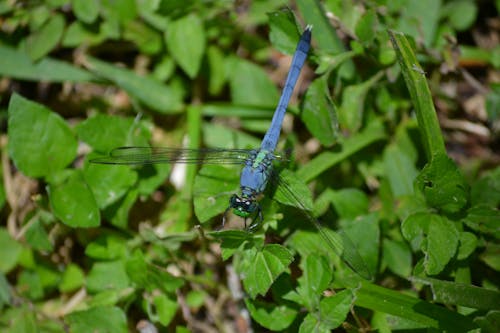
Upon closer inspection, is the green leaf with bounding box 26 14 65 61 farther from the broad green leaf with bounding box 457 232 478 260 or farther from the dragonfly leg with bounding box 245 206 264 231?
the broad green leaf with bounding box 457 232 478 260

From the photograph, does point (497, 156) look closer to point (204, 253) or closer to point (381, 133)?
point (381, 133)

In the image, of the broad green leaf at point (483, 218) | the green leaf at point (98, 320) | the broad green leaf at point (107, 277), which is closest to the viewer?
the broad green leaf at point (483, 218)

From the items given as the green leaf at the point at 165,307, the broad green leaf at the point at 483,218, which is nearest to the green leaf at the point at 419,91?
the broad green leaf at the point at 483,218

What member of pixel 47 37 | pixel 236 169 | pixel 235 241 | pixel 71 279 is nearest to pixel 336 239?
pixel 235 241

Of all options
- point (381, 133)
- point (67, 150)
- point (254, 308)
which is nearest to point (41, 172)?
point (67, 150)

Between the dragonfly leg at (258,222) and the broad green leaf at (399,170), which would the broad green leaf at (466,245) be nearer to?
the broad green leaf at (399,170)

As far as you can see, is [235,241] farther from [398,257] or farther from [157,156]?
[398,257]
